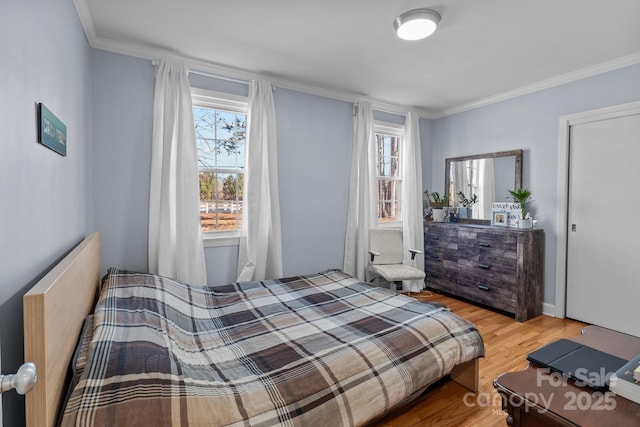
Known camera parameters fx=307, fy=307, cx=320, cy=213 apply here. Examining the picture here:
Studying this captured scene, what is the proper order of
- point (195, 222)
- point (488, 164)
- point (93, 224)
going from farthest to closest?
point (488, 164)
point (195, 222)
point (93, 224)

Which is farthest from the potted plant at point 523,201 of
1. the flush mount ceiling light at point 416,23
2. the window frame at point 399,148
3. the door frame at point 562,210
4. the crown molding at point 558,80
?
the flush mount ceiling light at point 416,23

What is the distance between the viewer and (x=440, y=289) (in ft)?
13.8

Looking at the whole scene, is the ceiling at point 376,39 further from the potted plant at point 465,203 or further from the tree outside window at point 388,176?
the potted plant at point 465,203

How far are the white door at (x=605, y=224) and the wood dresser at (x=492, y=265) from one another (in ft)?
1.15

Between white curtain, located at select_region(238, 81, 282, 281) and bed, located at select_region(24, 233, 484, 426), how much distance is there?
0.66 m

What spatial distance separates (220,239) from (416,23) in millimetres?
2518

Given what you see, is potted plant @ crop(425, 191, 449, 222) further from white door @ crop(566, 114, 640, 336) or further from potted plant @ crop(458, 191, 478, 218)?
white door @ crop(566, 114, 640, 336)

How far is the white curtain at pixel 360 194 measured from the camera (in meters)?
3.86

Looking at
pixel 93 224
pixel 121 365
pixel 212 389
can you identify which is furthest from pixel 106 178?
pixel 212 389

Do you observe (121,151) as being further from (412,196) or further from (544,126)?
(544,126)

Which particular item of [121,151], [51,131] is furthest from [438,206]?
[51,131]

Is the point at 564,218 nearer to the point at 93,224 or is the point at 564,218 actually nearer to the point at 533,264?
the point at 533,264

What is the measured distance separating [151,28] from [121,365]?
94.5 inches

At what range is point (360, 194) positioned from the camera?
3906 mm
